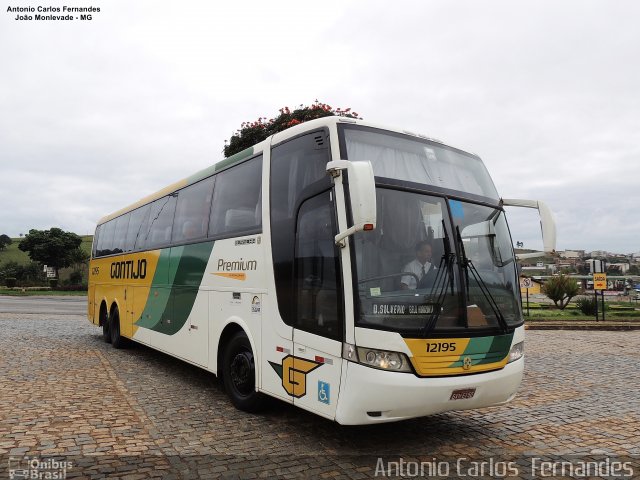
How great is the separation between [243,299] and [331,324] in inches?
77.5

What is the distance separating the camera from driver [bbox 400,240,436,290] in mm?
4840

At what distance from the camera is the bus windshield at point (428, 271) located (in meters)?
4.73

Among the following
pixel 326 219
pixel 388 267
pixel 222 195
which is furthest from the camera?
pixel 222 195

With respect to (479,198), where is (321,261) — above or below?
below

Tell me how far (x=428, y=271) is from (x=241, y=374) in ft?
9.68

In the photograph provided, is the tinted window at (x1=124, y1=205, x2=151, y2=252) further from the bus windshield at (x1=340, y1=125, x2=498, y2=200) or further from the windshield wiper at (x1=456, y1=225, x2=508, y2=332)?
the windshield wiper at (x1=456, y1=225, x2=508, y2=332)

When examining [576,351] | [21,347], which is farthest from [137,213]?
[576,351]

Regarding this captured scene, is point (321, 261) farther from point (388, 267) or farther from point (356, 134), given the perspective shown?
point (356, 134)

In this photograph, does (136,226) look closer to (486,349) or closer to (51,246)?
(486,349)

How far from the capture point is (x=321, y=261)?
5.17 meters

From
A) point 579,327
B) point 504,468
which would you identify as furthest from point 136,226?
point 579,327

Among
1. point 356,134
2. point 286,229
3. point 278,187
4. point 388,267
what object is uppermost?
point 356,134

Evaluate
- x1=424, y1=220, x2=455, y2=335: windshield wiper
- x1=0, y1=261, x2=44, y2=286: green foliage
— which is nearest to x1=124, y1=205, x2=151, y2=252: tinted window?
x1=424, y1=220, x2=455, y2=335: windshield wiper

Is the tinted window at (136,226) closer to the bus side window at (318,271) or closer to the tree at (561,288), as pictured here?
the bus side window at (318,271)
